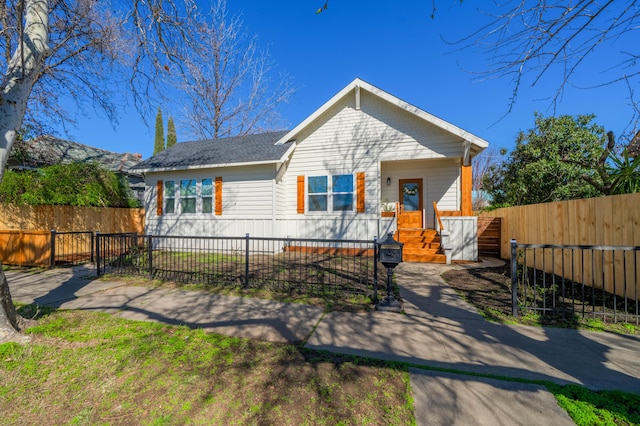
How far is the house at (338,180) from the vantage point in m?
10.2

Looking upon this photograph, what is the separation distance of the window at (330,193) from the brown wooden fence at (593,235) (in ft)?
19.8

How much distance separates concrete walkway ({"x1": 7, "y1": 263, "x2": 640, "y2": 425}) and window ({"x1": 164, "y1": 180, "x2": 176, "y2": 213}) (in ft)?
21.5

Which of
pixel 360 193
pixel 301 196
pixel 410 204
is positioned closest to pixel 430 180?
pixel 410 204

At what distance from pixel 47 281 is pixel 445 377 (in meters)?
8.74

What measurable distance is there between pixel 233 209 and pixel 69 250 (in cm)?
597

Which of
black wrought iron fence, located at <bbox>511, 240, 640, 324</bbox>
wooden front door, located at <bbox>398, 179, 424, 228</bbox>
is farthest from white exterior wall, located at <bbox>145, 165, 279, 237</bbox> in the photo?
black wrought iron fence, located at <bbox>511, 240, 640, 324</bbox>

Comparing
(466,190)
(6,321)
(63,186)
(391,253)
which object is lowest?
(6,321)

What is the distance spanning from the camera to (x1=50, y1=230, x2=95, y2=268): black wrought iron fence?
26.7 ft

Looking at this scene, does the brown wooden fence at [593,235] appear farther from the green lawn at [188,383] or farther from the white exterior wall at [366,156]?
the white exterior wall at [366,156]

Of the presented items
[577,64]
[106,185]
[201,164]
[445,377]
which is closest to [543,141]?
[577,64]

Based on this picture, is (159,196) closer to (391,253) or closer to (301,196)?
(301,196)

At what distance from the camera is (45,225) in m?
10.2

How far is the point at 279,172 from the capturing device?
1091cm

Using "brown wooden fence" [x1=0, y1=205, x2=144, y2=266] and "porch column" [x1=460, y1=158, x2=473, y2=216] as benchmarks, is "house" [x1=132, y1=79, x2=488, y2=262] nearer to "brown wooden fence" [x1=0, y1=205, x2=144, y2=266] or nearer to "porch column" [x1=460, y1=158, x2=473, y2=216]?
"porch column" [x1=460, y1=158, x2=473, y2=216]
